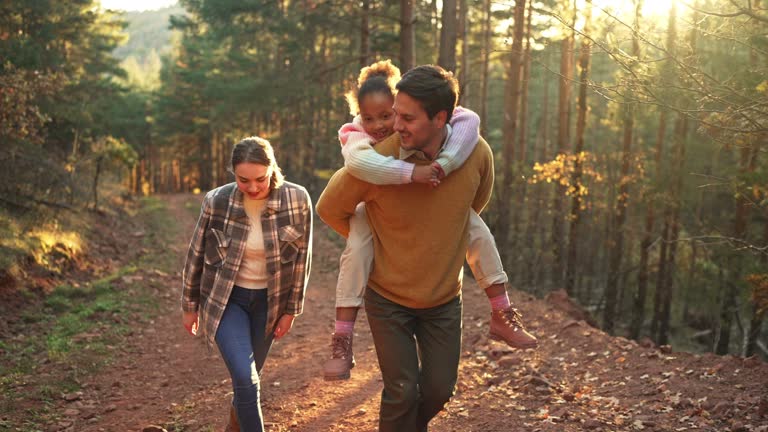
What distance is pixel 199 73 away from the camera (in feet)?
130

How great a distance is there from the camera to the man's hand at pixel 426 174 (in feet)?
10.6

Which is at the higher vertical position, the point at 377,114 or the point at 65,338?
the point at 377,114

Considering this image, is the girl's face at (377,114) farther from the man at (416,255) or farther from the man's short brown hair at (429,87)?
the man's short brown hair at (429,87)

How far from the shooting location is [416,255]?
11.2 ft

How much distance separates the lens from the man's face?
10.7 ft

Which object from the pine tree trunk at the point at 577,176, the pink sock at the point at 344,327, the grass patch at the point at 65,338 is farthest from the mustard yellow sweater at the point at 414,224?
the pine tree trunk at the point at 577,176

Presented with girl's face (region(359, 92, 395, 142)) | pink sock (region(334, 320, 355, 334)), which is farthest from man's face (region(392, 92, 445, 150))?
pink sock (region(334, 320, 355, 334))

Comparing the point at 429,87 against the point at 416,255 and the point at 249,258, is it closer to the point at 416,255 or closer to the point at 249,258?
the point at 416,255

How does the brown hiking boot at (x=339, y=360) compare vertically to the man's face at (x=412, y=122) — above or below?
below

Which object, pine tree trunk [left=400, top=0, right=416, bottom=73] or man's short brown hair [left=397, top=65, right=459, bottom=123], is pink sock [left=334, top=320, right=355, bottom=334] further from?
pine tree trunk [left=400, top=0, right=416, bottom=73]

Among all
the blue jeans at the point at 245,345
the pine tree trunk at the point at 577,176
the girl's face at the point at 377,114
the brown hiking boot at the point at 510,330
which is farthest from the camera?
the pine tree trunk at the point at 577,176

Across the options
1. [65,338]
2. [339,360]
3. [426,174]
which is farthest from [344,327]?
[65,338]

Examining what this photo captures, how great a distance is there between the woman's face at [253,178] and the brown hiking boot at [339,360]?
120 cm

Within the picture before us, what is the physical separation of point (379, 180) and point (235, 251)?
1460 millimetres
